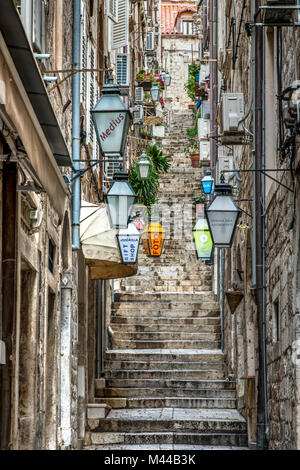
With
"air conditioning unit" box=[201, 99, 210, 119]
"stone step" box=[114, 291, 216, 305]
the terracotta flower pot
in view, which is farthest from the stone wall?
the terracotta flower pot

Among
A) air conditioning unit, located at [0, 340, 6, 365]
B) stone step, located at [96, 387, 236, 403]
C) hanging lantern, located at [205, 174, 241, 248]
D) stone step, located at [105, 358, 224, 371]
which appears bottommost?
stone step, located at [96, 387, 236, 403]

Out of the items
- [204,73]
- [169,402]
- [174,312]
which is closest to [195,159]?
[204,73]

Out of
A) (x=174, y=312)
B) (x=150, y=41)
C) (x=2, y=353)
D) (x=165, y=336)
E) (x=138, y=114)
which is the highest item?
(x=150, y=41)

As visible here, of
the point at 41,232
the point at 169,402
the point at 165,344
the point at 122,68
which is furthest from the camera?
the point at 122,68

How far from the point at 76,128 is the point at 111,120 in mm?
2885

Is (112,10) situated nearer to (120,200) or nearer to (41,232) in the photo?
(120,200)

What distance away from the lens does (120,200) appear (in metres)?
13.0

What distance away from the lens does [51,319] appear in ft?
41.3

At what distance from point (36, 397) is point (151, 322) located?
12.1 metres

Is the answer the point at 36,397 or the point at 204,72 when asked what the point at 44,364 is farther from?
the point at 204,72

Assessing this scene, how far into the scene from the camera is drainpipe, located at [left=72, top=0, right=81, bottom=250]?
13361 mm

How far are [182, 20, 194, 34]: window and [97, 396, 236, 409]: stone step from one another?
5448cm

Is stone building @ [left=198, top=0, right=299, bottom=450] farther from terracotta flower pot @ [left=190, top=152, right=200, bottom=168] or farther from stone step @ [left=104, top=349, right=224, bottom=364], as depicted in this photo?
terracotta flower pot @ [left=190, top=152, right=200, bottom=168]

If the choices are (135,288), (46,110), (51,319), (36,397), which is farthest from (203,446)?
(135,288)
